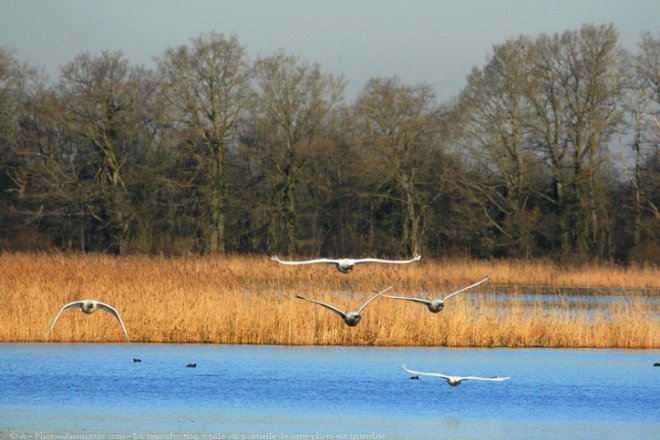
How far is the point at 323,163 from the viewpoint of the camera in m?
39.6

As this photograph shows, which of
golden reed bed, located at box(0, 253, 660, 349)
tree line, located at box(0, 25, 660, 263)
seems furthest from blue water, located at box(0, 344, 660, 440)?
tree line, located at box(0, 25, 660, 263)

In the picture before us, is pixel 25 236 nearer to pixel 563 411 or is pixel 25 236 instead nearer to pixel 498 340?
pixel 498 340

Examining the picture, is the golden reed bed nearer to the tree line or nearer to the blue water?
the blue water

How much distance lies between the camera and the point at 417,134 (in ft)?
123

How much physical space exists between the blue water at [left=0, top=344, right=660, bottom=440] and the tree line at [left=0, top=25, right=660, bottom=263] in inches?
709

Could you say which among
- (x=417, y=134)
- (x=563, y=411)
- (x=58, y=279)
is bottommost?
(x=563, y=411)

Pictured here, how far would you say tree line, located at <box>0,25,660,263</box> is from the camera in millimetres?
35719

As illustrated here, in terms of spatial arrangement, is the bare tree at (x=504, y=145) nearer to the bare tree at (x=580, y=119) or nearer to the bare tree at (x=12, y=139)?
the bare tree at (x=580, y=119)

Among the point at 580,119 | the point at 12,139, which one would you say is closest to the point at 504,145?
the point at 580,119

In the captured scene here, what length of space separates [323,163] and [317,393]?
25.4 m

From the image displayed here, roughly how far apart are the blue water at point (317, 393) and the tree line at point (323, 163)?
59.1 ft

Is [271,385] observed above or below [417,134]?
below

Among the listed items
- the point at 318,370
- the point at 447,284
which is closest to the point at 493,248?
the point at 447,284

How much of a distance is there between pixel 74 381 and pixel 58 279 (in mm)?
5180
